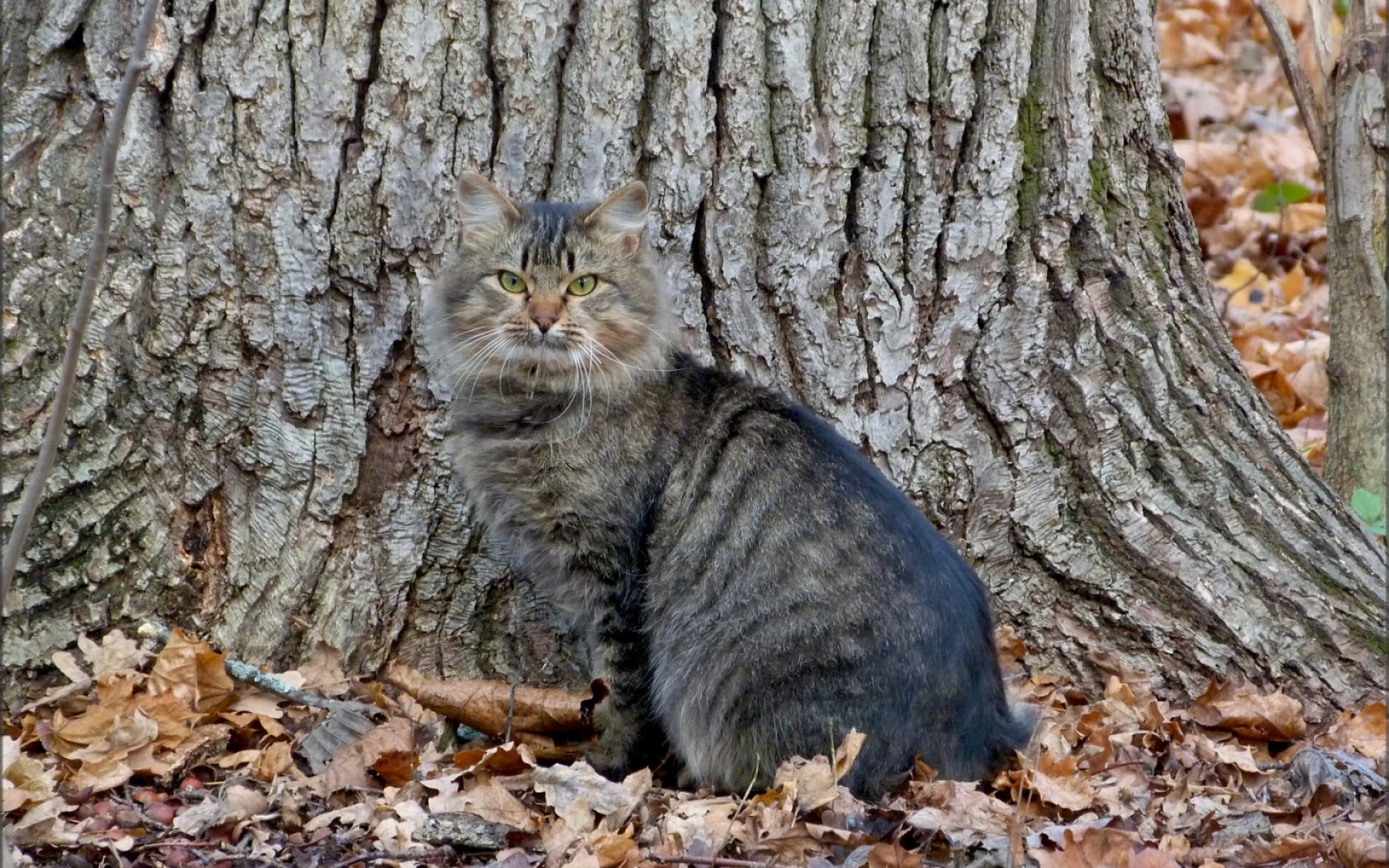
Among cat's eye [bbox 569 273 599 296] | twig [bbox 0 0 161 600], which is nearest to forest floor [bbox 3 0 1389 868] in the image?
cat's eye [bbox 569 273 599 296]

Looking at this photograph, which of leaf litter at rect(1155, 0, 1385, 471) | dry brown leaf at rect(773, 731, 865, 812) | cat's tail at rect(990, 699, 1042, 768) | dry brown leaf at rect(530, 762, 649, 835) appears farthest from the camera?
leaf litter at rect(1155, 0, 1385, 471)

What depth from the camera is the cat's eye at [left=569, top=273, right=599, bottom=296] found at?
12.8 ft

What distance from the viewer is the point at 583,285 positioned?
12.9 ft

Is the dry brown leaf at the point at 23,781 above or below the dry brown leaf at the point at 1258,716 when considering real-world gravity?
below

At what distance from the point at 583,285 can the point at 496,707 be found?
4.24ft

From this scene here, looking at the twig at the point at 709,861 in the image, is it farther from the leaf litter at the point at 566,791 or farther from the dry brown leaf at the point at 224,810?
the dry brown leaf at the point at 224,810

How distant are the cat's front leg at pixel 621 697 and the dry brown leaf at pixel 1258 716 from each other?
1666 millimetres

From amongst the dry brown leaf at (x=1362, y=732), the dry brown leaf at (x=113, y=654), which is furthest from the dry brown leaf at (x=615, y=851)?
the dry brown leaf at (x=1362, y=732)

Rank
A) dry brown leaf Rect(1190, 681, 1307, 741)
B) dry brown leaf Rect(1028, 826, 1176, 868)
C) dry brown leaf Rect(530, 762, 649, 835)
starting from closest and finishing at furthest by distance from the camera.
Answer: dry brown leaf Rect(1028, 826, 1176, 868), dry brown leaf Rect(530, 762, 649, 835), dry brown leaf Rect(1190, 681, 1307, 741)

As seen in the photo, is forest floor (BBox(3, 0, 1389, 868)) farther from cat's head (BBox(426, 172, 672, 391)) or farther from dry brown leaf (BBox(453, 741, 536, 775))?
cat's head (BBox(426, 172, 672, 391))

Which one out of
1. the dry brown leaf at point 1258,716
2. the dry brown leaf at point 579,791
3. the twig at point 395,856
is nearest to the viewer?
the twig at point 395,856

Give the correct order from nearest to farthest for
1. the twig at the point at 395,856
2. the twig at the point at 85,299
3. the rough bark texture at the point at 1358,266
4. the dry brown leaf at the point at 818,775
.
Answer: the twig at the point at 85,299
the twig at the point at 395,856
the dry brown leaf at the point at 818,775
the rough bark texture at the point at 1358,266

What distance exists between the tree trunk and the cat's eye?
24 centimetres

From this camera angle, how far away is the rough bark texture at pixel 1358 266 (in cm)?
448
